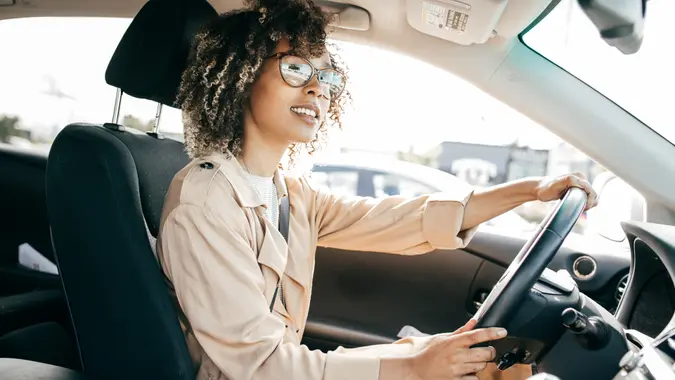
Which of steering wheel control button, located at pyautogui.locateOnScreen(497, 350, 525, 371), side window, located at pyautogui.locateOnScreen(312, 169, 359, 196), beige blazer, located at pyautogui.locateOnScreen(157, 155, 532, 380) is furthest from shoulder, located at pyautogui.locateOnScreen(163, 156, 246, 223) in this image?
side window, located at pyautogui.locateOnScreen(312, 169, 359, 196)

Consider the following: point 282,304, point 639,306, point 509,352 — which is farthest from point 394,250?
point 639,306

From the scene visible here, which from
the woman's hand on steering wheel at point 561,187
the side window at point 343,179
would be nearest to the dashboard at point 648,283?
the woman's hand on steering wheel at point 561,187

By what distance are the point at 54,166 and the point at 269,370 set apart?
0.55m

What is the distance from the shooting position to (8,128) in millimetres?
2672

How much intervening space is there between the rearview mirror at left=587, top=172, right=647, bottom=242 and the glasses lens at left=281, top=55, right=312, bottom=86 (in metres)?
0.86

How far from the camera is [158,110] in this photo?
1.51 m

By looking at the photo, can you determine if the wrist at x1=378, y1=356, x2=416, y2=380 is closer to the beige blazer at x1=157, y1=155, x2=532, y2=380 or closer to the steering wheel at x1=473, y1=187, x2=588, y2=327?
the beige blazer at x1=157, y1=155, x2=532, y2=380

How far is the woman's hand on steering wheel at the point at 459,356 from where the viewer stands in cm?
101

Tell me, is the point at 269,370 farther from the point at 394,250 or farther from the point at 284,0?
the point at 284,0

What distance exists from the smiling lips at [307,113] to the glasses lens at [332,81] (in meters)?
0.08

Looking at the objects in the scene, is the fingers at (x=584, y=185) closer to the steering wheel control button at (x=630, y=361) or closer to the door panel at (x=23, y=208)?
the steering wheel control button at (x=630, y=361)

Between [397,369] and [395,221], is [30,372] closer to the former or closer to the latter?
[397,369]

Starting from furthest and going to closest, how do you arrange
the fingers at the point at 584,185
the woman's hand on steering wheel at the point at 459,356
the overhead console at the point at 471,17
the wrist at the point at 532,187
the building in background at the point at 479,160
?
1. the building in background at the point at 479,160
2. the overhead console at the point at 471,17
3. the wrist at the point at 532,187
4. the fingers at the point at 584,185
5. the woman's hand on steering wheel at the point at 459,356

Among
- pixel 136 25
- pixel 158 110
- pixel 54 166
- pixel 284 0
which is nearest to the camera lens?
pixel 54 166
